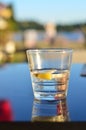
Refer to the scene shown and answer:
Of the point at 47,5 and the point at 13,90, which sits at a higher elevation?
the point at 13,90

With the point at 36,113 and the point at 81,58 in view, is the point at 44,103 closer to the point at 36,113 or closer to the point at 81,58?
the point at 36,113

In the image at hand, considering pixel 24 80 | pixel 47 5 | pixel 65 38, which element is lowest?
pixel 65 38

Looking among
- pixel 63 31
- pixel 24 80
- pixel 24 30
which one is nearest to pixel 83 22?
pixel 63 31

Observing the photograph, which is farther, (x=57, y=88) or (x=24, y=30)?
(x=24, y=30)

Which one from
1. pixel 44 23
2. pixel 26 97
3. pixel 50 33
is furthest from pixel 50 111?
pixel 44 23

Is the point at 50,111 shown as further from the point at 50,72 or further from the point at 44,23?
the point at 44,23

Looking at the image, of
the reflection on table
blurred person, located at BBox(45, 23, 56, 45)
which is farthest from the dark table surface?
blurred person, located at BBox(45, 23, 56, 45)

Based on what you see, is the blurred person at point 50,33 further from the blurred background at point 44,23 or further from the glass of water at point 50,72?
the glass of water at point 50,72

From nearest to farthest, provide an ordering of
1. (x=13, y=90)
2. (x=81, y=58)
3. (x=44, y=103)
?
(x=44, y=103)
(x=13, y=90)
(x=81, y=58)
